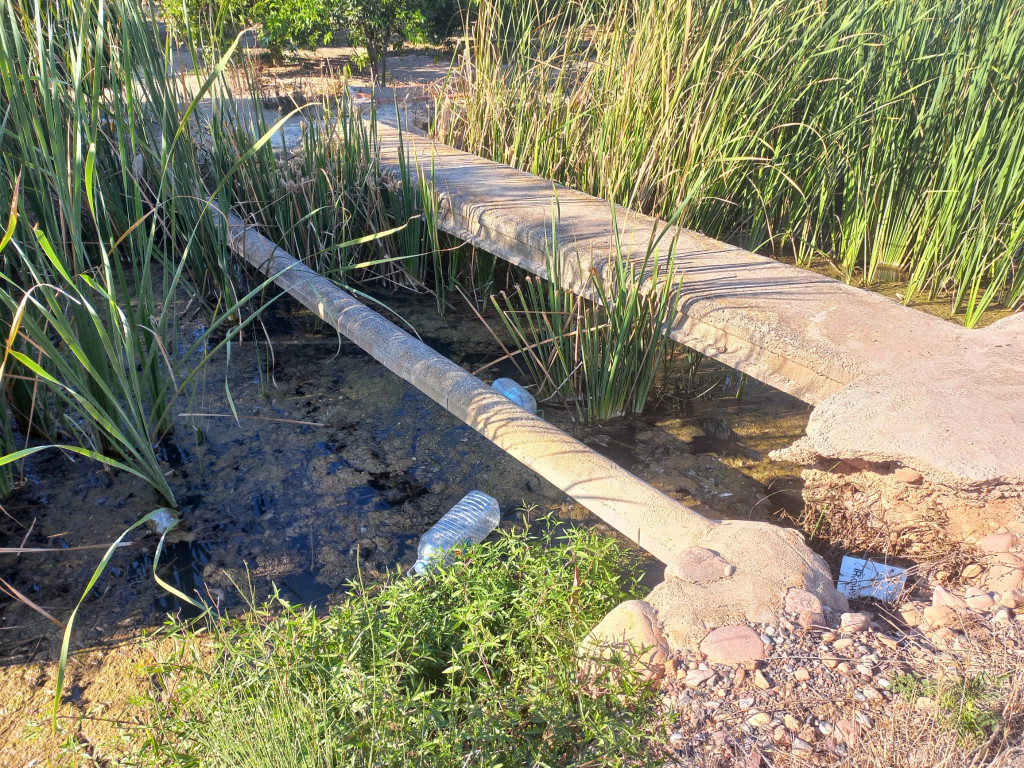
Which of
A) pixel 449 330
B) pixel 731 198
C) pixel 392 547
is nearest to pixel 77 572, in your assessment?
pixel 392 547

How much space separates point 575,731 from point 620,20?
11.5 feet

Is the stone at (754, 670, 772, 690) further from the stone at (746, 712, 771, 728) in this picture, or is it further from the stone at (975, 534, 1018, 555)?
the stone at (975, 534, 1018, 555)

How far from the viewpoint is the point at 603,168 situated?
3.54m

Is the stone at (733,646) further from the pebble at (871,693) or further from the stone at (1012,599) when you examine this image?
the stone at (1012,599)

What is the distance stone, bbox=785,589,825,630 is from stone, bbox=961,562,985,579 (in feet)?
1.57

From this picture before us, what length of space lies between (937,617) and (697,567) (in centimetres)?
A: 52

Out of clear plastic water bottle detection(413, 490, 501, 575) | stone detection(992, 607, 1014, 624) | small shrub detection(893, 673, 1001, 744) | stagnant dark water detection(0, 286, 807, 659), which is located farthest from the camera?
clear plastic water bottle detection(413, 490, 501, 575)

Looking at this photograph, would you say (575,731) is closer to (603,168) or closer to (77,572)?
(77,572)

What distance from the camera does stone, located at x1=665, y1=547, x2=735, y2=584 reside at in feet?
5.48

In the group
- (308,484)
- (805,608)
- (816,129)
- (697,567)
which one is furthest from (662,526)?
(816,129)

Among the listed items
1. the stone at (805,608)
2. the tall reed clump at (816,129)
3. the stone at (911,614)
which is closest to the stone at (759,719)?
the stone at (805,608)

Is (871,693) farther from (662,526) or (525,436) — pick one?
(525,436)

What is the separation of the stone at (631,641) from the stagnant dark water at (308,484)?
0.48 metres

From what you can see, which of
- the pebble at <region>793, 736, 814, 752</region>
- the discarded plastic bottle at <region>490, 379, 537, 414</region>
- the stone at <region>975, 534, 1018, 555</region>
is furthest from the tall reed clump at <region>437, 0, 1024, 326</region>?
the pebble at <region>793, 736, 814, 752</region>
